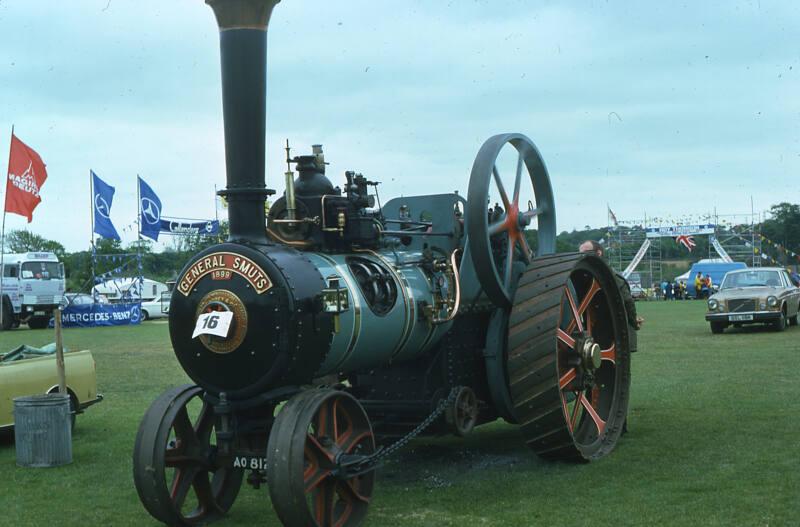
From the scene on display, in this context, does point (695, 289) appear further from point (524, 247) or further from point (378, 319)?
point (378, 319)

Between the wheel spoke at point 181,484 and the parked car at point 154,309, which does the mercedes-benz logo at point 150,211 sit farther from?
the wheel spoke at point 181,484

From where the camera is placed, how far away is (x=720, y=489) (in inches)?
228

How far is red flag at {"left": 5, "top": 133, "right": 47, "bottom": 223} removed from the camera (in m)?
21.2

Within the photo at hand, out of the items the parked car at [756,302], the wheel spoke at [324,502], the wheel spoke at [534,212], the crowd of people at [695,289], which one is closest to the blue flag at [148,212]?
the parked car at [756,302]

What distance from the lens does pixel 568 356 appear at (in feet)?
22.1

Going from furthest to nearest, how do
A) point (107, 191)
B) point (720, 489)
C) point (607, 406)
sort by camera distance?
point (107, 191) → point (607, 406) → point (720, 489)

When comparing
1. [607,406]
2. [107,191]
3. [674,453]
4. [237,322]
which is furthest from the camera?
[107,191]

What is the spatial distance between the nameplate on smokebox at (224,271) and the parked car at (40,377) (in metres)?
3.42

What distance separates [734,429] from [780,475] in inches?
69.2

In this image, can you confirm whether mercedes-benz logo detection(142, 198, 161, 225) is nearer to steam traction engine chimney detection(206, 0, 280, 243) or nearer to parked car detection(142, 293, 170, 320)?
parked car detection(142, 293, 170, 320)

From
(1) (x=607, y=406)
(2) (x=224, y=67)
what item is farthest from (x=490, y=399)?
(2) (x=224, y=67)

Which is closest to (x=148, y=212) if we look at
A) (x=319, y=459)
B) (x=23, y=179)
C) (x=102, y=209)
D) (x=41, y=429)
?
(x=102, y=209)

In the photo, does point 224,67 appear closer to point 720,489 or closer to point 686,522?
point 686,522

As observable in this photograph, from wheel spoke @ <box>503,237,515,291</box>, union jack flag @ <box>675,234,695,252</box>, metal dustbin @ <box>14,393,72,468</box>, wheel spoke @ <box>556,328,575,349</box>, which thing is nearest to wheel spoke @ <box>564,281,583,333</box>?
wheel spoke @ <box>556,328,575,349</box>
